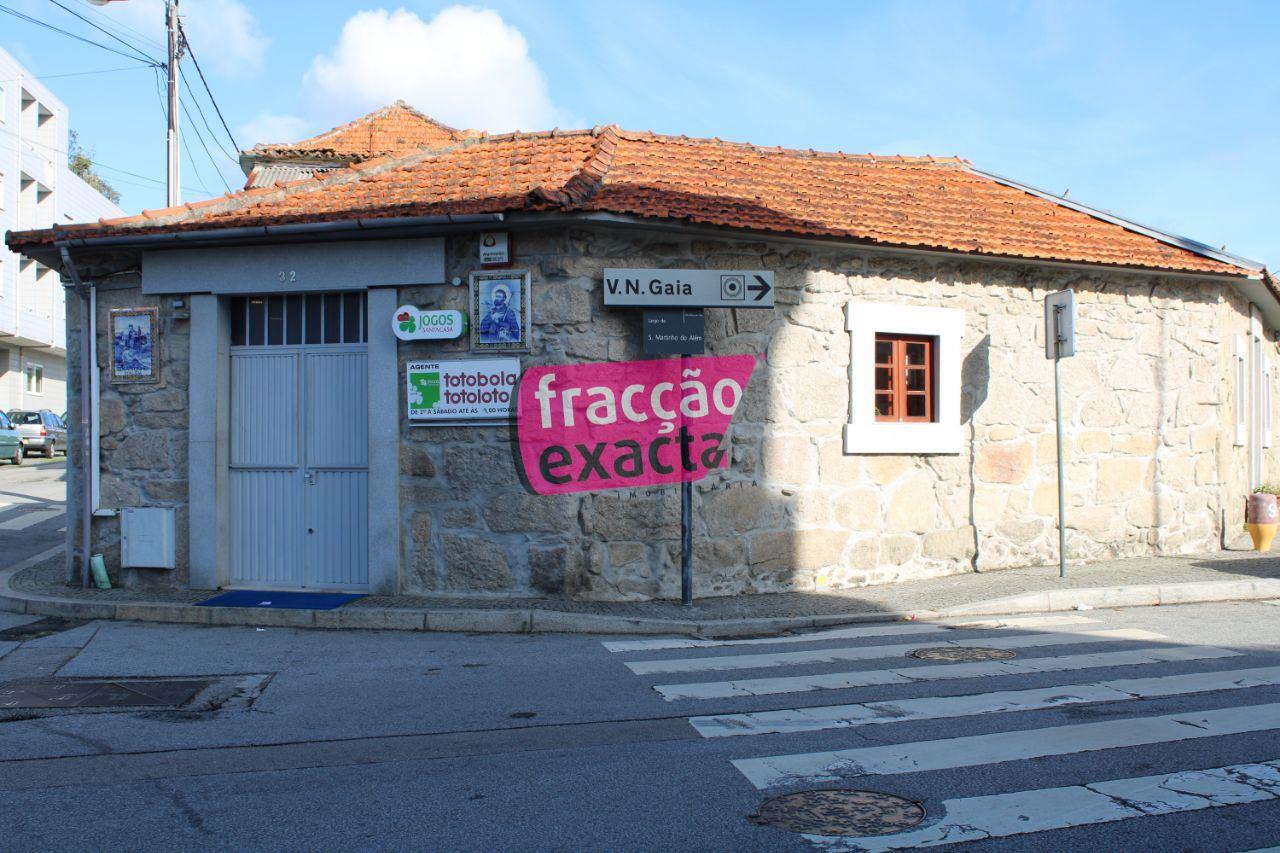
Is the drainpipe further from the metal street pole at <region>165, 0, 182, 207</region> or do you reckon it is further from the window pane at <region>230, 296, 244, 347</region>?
the metal street pole at <region>165, 0, 182, 207</region>

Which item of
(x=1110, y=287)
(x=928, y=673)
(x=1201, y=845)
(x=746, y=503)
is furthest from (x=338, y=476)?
(x=1110, y=287)

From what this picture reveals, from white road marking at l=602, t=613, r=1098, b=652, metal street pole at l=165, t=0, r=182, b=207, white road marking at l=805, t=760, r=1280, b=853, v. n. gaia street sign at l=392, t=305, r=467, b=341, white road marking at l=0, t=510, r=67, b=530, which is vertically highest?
metal street pole at l=165, t=0, r=182, b=207

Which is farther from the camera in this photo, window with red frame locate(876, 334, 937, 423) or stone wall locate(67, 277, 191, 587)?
window with red frame locate(876, 334, 937, 423)

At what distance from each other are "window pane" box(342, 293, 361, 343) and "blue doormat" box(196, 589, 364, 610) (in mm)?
2566

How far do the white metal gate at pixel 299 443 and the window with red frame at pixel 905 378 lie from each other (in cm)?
543

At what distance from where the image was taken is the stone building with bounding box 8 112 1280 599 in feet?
31.5

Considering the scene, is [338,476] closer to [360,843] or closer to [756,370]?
[756,370]

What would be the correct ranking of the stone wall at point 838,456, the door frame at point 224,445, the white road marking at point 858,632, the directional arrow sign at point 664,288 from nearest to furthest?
the white road marking at point 858,632
the directional arrow sign at point 664,288
the stone wall at point 838,456
the door frame at point 224,445

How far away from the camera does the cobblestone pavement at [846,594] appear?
913cm

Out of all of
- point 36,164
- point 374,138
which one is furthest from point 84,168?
point 374,138

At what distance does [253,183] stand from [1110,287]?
13651mm

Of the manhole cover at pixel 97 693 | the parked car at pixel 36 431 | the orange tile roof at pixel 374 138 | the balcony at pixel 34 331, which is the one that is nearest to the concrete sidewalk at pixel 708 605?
the manhole cover at pixel 97 693

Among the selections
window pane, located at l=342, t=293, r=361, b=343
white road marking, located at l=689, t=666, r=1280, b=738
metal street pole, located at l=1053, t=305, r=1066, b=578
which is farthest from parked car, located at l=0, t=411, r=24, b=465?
white road marking, located at l=689, t=666, r=1280, b=738

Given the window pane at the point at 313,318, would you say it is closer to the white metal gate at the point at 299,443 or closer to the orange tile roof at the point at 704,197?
the white metal gate at the point at 299,443
